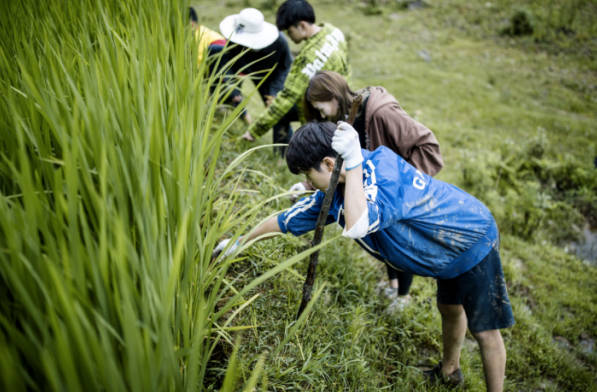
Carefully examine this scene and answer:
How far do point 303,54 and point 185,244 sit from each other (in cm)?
206

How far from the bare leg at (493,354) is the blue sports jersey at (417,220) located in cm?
37

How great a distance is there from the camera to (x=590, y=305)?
2994 millimetres

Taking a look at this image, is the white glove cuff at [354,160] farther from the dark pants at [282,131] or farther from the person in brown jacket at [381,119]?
the dark pants at [282,131]

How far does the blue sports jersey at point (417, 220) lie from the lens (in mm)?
1336

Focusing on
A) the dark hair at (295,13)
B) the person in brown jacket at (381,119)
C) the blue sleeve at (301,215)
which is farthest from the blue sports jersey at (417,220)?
the dark hair at (295,13)

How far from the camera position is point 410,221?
142cm

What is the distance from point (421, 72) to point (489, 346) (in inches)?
381

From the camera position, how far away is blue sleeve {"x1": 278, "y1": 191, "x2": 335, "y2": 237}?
155 cm

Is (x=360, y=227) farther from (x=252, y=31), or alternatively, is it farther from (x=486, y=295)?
(x=252, y=31)

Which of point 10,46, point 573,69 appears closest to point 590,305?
point 10,46

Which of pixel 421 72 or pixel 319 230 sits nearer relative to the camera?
pixel 319 230

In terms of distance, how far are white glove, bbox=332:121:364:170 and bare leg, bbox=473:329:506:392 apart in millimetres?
1114

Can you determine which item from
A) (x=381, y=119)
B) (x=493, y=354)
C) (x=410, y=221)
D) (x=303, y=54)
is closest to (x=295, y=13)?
(x=303, y=54)

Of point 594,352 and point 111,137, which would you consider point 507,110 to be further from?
point 111,137
